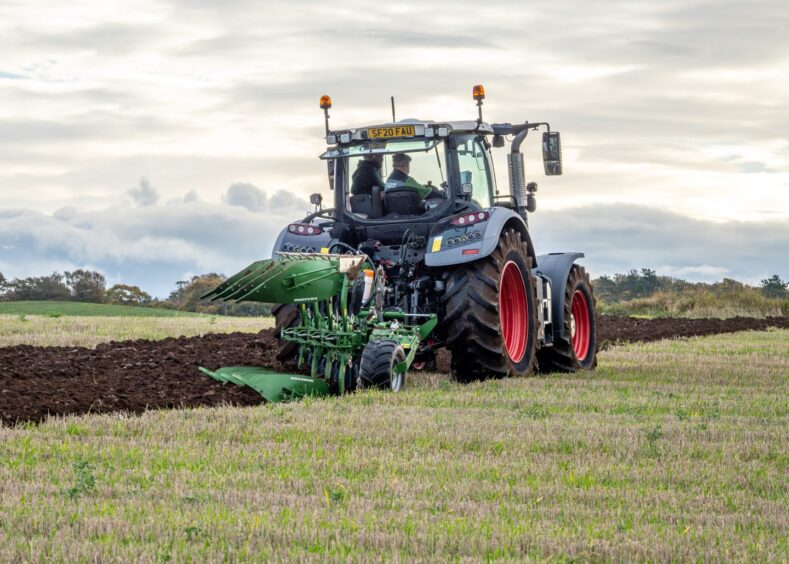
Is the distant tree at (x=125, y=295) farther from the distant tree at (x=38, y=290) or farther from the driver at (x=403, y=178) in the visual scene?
the driver at (x=403, y=178)

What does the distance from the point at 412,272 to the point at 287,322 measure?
1595 mm

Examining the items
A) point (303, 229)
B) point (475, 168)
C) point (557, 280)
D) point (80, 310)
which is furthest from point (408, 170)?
point (80, 310)

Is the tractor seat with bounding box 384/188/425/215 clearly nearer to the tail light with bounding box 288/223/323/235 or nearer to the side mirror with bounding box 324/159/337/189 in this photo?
the side mirror with bounding box 324/159/337/189

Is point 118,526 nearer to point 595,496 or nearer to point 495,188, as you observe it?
point 595,496

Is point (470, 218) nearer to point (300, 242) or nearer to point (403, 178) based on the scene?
point (403, 178)

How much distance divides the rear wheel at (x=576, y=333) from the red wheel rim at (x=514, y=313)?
1230mm

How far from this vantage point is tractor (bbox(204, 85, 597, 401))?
449 inches

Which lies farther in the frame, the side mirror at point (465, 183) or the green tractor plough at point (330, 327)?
the side mirror at point (465, 183)

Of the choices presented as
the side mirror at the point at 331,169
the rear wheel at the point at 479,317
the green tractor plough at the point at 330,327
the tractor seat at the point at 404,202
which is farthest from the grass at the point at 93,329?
the rear wheel at the point at 479,317

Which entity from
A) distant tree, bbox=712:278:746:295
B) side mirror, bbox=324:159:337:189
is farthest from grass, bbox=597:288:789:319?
side mirror, bbox=324:159:337:189

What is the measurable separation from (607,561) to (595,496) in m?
1.28

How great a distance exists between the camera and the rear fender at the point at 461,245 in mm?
12188

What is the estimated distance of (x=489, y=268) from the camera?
12391mm

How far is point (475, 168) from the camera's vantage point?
13.6 metres
